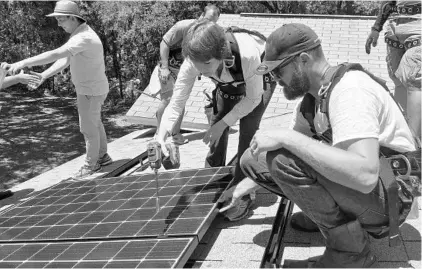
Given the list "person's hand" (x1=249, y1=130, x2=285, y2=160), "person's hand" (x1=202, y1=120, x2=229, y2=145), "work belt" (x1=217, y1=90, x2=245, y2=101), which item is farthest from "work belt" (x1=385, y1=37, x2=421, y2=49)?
"person's hand" (x1=249, y1=130, x2=285, y2=160)

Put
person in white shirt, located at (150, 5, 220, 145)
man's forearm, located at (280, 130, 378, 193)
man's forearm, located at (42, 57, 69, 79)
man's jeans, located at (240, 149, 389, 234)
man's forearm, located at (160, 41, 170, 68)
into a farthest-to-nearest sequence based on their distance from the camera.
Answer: man's forearm, located at (160, 41, 170, 68), person in white shirt, located at (150, 5, 220, 145), man's forearm, located at (42, 57, 69, 79), man's jeans, located at (240, 149, 389, 234), man's forearm, located at (280, 130, 378, 193)

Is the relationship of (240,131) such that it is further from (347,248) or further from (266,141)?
(347,248)

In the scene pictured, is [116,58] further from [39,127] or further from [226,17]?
[226,17]

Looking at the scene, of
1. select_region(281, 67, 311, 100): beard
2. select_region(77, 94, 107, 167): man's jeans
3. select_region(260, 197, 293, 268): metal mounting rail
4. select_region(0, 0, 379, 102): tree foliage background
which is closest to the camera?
select_region(281, 67, 311, 100): beard

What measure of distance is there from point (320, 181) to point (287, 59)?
2.21 feet

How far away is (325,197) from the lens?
2.52 metres

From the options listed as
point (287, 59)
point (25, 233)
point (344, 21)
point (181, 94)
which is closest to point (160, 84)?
point (181, 94)

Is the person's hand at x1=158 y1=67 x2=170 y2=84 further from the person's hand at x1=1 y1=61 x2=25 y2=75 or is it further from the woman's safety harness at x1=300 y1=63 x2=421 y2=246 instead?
the woman's safety harness at x1=300 y1=63 x2=421 y2=246

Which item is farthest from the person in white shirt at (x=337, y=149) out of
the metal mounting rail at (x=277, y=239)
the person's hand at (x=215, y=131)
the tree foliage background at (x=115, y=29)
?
the tree foliage background at (x=115, y=29)

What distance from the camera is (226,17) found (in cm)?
1058

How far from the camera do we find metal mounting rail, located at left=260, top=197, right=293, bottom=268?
111 inches

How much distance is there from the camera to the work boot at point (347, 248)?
258 cm

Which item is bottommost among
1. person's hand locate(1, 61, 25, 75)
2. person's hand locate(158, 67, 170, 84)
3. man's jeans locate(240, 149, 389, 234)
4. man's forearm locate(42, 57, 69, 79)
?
man's jeans locate(240, 149, 389, 234)

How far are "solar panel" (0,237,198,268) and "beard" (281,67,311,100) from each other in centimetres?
111
